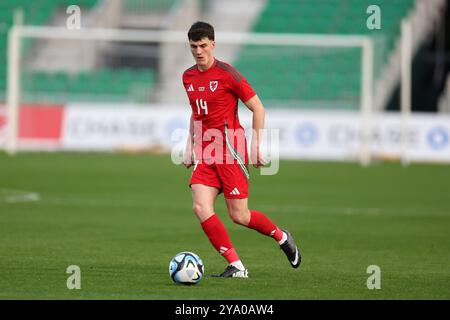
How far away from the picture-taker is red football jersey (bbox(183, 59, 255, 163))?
981 centimetres

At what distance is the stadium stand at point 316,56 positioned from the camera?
34156 millimetres

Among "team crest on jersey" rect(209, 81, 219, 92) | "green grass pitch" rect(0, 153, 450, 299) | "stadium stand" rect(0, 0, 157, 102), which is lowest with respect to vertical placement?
"green grass pitch" rect(0, 153, 450, 299)

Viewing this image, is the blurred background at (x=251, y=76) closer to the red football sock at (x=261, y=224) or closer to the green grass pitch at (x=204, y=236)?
the green grass pitch at (x=204, y=236)

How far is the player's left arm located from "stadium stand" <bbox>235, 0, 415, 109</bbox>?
74.6ft

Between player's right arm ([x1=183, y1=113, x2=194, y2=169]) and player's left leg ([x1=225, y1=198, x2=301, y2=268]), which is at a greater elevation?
player's right arm ([x1=183, y1=113, x2=194, y2=169])

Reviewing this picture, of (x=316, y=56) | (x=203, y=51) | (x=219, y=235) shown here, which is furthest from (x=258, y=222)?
(x=316, y=56)

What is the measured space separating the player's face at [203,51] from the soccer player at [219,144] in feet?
0.05

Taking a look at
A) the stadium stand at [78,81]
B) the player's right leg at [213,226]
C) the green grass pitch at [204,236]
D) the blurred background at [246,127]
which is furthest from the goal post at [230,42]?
the player's right leg at [213,226]

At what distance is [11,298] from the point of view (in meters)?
8.20

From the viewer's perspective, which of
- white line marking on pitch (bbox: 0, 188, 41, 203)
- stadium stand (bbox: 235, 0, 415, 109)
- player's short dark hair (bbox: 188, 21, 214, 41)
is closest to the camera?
player's short dark hair (bbox: 188, 21, 214, 41)

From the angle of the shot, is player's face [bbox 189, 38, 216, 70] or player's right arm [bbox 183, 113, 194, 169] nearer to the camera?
player's face [bbox 189, 38, 216, 70]

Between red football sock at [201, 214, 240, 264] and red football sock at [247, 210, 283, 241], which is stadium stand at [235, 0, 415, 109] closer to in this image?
red football sock at [247, 210, 283, 241]

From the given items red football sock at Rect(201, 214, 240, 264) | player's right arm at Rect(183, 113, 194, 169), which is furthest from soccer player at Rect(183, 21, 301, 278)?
player's right arm at Rect(183, 113, 194, 169)
